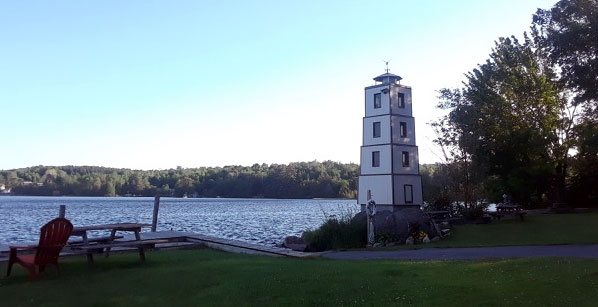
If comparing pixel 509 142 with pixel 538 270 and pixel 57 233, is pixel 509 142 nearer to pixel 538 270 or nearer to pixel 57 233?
pixel 538 270

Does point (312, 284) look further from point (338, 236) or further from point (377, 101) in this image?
point (377, 101)

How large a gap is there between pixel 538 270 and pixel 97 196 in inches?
4793

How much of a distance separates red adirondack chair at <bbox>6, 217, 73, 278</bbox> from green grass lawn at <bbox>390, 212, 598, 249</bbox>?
9505 mm

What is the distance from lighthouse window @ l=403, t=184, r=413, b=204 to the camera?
25931 mm

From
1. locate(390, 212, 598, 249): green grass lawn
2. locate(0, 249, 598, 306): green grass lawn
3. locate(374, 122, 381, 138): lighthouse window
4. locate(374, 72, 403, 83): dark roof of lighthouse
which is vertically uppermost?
locate(374, 72, 403, 83): dark roof of lighthouse

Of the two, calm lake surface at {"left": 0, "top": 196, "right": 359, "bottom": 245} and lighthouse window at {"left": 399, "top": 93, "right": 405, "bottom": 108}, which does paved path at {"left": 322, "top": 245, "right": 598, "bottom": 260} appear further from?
lighthouse window at {"left": 399, "top": 93, "right": 405, "bottom": 108}

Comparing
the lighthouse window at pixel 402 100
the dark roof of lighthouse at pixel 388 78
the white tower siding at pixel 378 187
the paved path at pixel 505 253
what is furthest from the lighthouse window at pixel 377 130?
the paved path at pixel 505 253

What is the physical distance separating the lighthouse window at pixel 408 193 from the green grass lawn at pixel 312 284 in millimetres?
16683

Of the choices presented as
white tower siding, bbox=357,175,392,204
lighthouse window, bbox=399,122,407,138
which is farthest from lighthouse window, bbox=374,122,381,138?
white tower siding, bbox=357,175,392,204

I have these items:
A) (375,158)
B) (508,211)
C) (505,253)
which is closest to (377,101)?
(375,158)

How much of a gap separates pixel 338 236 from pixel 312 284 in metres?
11.2

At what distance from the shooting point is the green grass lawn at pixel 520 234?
49.4 ft

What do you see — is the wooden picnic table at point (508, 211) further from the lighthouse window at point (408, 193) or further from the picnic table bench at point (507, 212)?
the lighthouse window at point (408, 193)

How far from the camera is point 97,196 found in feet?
391
